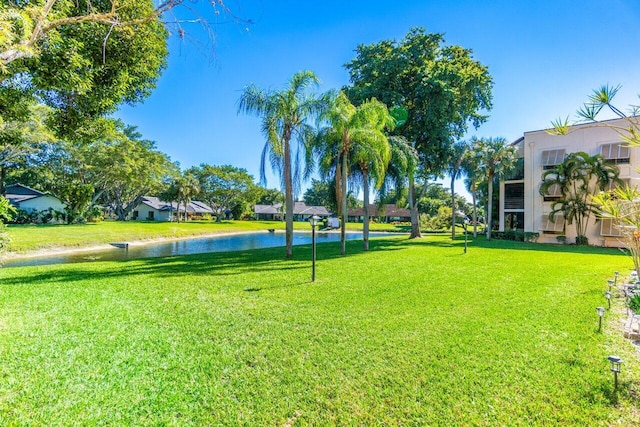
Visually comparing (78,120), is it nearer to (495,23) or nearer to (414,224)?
(495,23)

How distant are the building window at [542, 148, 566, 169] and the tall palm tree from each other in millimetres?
16021

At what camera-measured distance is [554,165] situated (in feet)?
70.0

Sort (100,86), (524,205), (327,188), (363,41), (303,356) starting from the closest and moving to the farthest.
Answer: (303,356)
(100,86)
(327,188)
(363,41)
(524,205)

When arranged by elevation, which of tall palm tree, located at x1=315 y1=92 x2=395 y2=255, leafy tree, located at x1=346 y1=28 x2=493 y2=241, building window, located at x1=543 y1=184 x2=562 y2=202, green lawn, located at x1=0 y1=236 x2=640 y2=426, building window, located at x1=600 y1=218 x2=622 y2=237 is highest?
leafy tree, located at x1=346 y1=28 x2=493 y2=241

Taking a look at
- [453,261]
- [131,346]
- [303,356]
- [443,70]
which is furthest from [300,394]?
[443,70]

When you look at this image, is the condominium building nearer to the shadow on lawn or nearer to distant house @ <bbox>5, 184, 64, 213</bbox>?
the shadow on lawn

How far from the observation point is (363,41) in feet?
70.9

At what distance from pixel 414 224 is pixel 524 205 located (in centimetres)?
884

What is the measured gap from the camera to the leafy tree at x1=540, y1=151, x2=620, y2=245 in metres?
18.8

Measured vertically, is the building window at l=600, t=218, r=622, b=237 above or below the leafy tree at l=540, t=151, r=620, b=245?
below

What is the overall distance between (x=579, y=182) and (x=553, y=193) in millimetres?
1644

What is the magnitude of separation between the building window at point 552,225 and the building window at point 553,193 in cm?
134

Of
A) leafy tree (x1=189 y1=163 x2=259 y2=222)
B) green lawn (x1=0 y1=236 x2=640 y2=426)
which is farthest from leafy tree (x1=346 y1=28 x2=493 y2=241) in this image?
leafy tree (x1=189 y1=163 x2=259 y2=222)

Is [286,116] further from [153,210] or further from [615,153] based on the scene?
[153,210]
